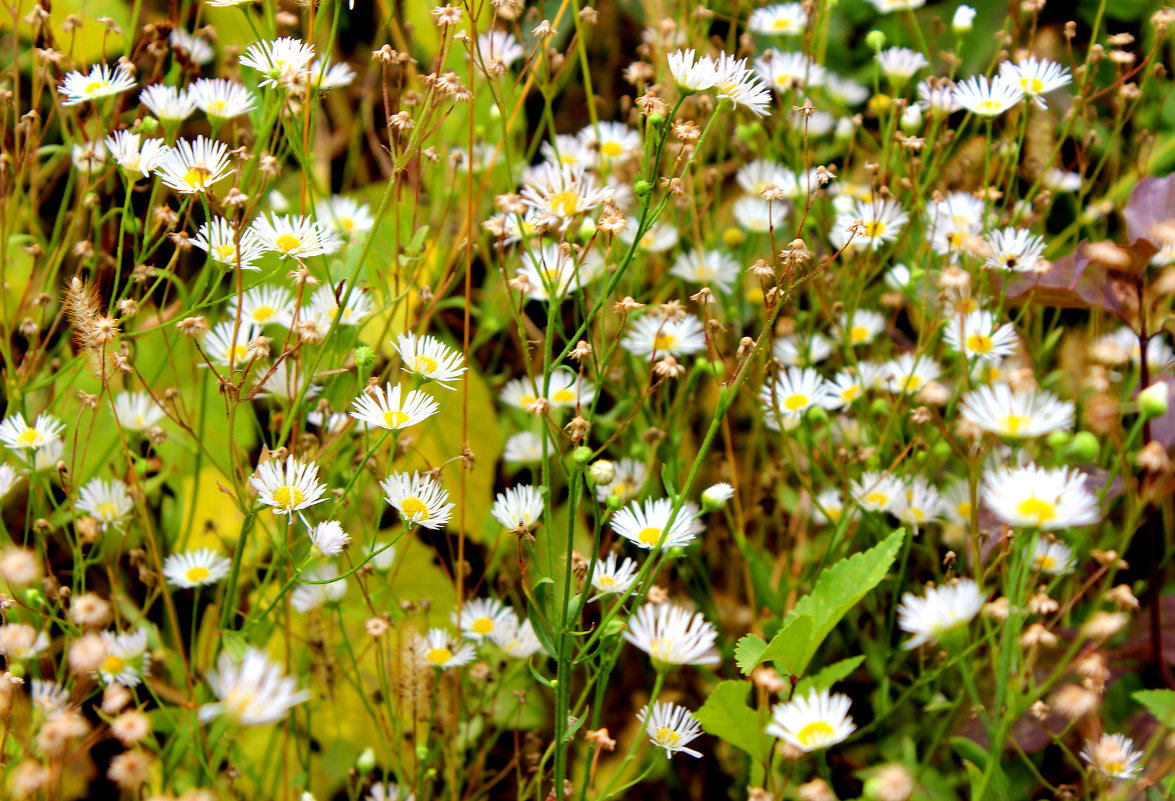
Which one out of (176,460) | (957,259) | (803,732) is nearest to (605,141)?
(957,259)

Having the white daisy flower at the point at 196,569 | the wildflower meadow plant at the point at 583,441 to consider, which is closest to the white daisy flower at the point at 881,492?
the wildflower meadow plant at the point at 583,441

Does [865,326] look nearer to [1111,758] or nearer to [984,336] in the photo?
[984,336]

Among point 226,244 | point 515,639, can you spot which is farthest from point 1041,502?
point 226,244

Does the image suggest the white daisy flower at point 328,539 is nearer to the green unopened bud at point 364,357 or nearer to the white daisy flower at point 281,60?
the green unopened bud at point 364,357

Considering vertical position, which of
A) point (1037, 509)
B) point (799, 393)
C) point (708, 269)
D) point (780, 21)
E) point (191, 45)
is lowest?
point (1037, 509)

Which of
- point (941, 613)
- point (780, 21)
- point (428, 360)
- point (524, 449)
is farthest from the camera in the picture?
point (780, 21)

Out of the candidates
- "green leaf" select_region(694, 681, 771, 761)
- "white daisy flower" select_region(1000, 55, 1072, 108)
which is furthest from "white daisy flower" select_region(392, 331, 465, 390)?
"white daisy flower" select_region(1000, 55, 1072, 108)

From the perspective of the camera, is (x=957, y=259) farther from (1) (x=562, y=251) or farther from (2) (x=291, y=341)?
(2) (x=291, y=341)
